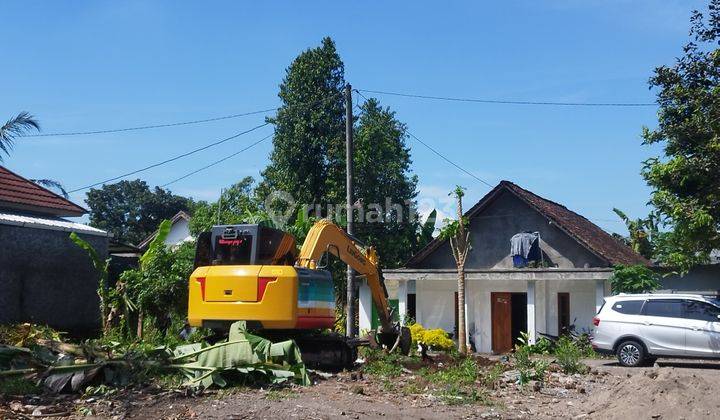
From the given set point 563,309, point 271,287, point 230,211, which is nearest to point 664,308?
point 563,309

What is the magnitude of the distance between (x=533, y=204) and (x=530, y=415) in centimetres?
1408

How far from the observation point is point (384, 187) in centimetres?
2944

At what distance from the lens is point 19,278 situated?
16359mm

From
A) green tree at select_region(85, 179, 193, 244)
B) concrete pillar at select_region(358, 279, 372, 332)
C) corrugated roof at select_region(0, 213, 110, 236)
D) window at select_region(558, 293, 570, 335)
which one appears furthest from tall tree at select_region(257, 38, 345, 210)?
green tree at select_region(85, 179, 193, 244)

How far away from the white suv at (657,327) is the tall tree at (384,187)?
40.0 feet

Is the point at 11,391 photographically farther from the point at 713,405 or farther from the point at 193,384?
the point at 713,405

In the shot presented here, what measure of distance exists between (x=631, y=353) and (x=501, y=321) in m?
7.27

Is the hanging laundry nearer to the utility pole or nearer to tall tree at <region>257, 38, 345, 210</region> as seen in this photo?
the utility pole

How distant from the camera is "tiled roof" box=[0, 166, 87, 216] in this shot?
63.6 feet

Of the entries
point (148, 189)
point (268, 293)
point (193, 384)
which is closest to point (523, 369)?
point (268, 293)

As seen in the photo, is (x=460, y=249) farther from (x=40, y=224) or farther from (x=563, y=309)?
(x=40, y=224)

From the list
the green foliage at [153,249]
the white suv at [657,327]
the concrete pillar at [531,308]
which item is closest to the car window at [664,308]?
the white suv at [657,327]

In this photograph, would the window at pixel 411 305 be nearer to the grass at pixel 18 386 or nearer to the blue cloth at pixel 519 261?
the blue cloth at pixel 519 261

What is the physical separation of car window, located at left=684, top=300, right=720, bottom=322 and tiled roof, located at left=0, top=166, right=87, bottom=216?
51.6ft
